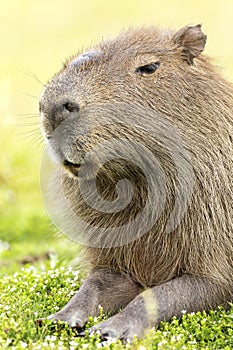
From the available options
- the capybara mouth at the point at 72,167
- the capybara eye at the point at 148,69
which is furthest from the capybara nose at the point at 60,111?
the capybara eye at the point at 148,69

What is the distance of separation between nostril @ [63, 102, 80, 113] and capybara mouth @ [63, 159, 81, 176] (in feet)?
1.14

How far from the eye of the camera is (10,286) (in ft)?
20.2

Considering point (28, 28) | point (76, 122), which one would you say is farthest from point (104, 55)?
point (28, 28)

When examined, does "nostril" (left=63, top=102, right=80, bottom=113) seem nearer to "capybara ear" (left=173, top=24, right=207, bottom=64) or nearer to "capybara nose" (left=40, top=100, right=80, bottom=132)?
"capybara nose" (left=40, top=100, right=80, bottom=132)

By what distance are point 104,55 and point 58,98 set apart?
0.58 metres

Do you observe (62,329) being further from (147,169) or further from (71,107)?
(71,107)

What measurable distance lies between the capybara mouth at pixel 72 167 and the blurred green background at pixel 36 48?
3.90 metres

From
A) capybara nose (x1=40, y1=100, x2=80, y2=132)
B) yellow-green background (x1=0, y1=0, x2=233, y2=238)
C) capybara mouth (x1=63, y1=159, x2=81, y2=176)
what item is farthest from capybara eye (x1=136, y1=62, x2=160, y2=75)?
yellow-green background (x1=0, y1=0, x2=233, y2=238)

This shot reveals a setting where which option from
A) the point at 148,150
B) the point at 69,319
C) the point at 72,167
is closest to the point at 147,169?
the point at 148,150

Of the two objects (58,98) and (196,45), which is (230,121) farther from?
(58,98)

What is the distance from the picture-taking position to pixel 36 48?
20.8m

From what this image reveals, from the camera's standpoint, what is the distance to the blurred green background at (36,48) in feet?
34.5

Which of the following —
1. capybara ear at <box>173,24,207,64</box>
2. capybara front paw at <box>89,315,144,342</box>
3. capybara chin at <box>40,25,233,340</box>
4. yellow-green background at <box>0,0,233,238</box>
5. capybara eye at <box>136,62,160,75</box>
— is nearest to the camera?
capybara front paw at <box>89,315,144,342</box>

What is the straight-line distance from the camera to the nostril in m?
4.93
